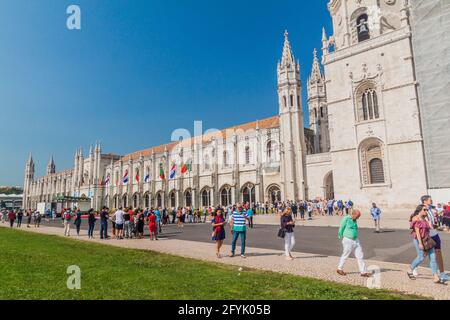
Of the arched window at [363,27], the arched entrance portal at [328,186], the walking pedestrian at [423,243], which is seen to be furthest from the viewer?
the arched entrance portal at [328,186]

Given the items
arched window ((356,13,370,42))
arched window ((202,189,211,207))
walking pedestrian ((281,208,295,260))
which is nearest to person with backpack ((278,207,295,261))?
walking pedestrian ((281,208,295,260))

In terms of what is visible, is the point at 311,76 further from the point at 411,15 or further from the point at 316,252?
the point at 316,252

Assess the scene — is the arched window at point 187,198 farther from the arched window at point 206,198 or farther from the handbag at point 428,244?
the handbag at point 428,244

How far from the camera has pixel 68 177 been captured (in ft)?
272

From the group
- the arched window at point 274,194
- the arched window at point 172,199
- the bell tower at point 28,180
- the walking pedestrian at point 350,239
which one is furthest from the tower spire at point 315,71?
the bell tower at point 28,180

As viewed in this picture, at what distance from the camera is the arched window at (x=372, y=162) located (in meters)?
26.5

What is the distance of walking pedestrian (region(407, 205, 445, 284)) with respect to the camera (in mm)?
5902

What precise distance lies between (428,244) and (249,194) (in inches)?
1331

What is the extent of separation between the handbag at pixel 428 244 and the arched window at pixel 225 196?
3624 cm

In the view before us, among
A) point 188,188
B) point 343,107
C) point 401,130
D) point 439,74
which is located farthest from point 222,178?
point 439,74

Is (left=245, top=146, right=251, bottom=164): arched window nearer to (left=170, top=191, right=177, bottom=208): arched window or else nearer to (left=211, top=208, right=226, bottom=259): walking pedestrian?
(left=170, top=191, right=177, bottom=208): arched window

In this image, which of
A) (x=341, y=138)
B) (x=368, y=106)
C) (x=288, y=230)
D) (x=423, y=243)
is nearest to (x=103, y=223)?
(x=288, y=230)

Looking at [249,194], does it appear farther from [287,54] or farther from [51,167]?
[51,167]

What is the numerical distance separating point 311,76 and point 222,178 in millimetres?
21504
